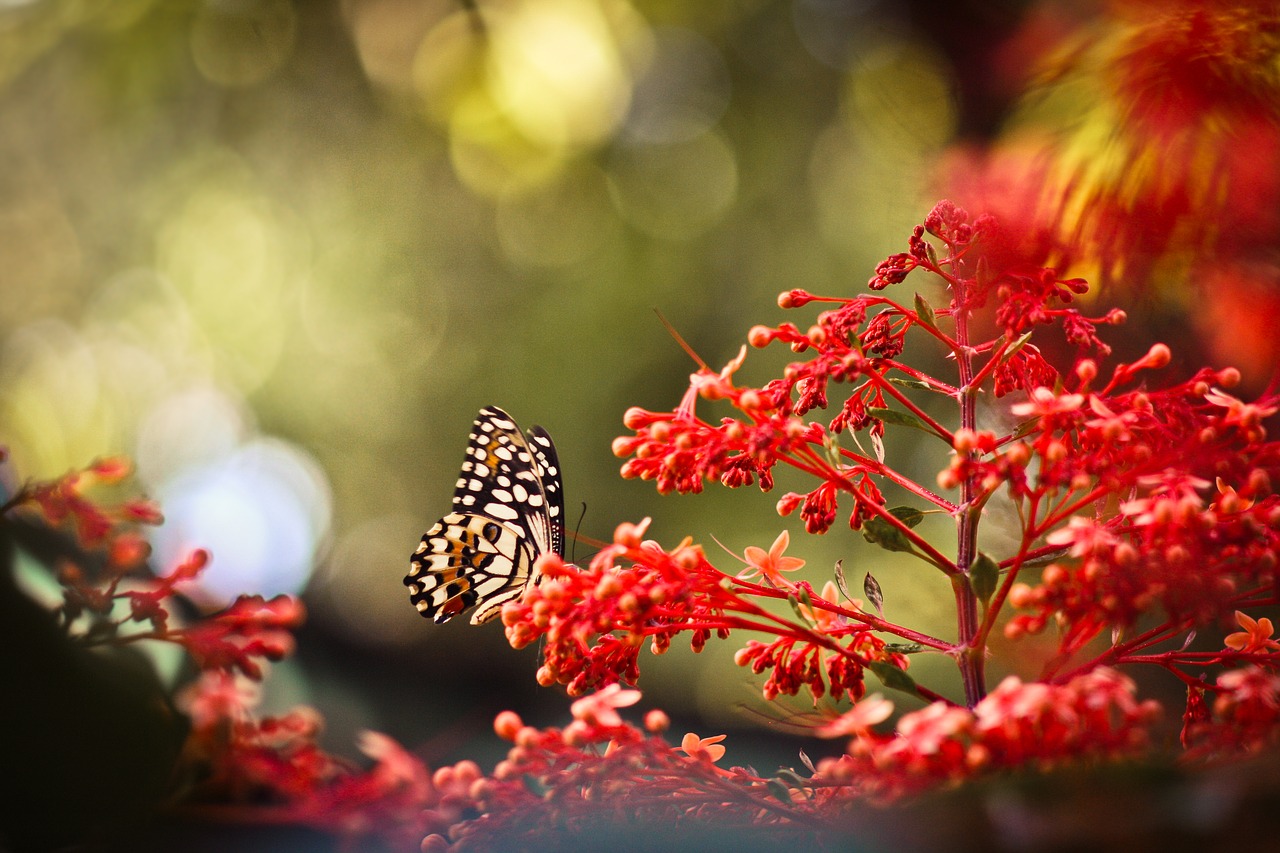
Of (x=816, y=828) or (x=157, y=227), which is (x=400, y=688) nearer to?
(x=157, y=227)

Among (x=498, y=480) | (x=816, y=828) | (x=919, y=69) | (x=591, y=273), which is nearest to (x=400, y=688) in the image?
(x=591, y=273)

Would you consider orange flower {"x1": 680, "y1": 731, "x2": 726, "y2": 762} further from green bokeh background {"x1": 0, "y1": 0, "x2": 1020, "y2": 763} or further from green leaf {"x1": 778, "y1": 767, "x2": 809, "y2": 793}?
green bokeh background {"x1": 0, "y1": 0, "x2": 1020, "y2": 763}

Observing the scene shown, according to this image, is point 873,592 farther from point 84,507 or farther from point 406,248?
point 406,248

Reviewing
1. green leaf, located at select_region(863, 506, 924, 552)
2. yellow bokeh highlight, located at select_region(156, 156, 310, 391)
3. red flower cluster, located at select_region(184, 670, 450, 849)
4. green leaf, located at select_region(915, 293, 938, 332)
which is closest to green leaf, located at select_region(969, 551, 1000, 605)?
green leaf, located at select_region(863, 506, 924, 552)

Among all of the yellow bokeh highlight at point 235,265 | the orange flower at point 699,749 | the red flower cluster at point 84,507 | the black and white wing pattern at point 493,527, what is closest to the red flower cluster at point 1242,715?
the orange flower at point 699,749

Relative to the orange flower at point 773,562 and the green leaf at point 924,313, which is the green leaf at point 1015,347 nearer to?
the green leaf at point 924,313
